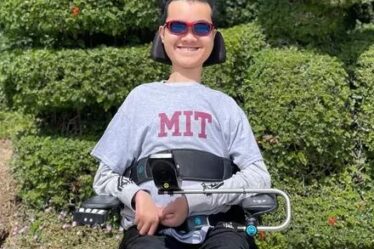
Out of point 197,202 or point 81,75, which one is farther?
point 81,75

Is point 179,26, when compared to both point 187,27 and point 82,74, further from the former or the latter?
point 82,74

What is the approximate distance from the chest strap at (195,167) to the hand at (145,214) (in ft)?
0.45

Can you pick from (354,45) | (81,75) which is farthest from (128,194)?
(354,45)

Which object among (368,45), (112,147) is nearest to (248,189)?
(112,147)

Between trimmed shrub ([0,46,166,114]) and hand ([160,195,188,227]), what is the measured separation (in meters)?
2.22

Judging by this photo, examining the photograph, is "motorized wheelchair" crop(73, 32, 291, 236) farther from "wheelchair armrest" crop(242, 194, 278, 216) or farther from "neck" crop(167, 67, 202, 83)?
"neck" crop(167, 67, 202, 83)

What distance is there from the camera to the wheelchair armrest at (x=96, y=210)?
117 inches

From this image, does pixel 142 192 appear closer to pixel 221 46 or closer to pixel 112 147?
pixel 112 147

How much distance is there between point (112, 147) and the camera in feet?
10.5

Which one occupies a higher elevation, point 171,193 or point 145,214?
point 171,193

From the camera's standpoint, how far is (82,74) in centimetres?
508

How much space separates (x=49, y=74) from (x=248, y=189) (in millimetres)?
2546

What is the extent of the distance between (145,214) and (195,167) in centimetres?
31

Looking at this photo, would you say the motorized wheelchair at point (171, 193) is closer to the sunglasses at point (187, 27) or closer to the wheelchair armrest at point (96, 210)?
the wheelchair armrest at point (96, 210)
